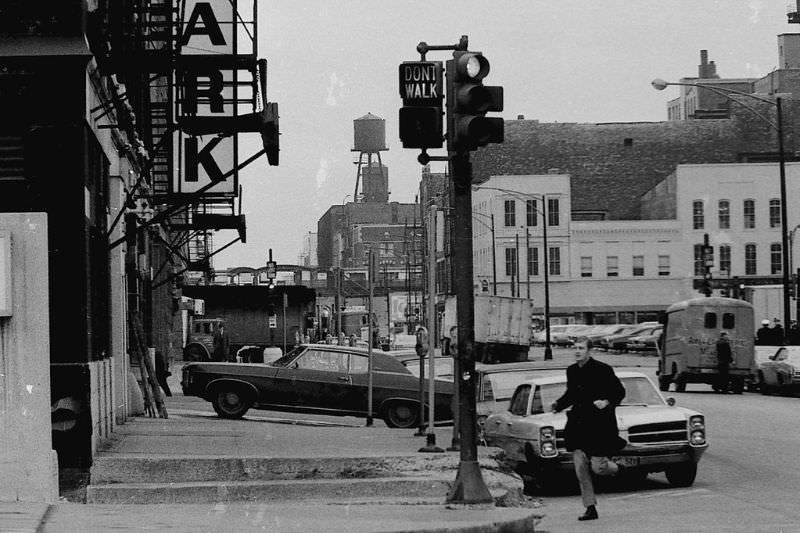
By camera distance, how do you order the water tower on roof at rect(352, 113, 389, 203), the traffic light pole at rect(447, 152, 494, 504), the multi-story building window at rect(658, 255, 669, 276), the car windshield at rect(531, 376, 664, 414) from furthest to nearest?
the water tower on roof at rect(352, 113, 389, 203)
the multi-story building window at rect(658, 255, 669, 276)
the car windshield at rect(531, 376, 664, 414)
the traffic light pole at rect(447, 152, 494, 504)

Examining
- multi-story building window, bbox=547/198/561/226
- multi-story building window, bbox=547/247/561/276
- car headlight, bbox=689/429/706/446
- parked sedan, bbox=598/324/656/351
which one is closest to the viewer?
car headlight, bbox=689/429/706/446

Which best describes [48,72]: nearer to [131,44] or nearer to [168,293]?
[131,44]

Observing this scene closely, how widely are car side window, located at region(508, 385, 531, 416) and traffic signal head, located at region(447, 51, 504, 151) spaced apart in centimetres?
500

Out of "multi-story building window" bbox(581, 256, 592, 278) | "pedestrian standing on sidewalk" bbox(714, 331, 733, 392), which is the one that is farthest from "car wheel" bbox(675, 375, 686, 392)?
"multi-story building window" bbox(581, 256, 592, 278)

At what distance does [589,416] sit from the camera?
1372cm

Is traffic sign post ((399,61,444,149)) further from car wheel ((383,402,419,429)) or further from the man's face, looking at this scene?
car wheel ((383,402,419,429))

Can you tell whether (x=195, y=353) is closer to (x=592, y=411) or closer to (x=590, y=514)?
(x=592, y=411)

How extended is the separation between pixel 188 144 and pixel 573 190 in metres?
86.5

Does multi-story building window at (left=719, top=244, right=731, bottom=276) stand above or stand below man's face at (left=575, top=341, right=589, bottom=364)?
above

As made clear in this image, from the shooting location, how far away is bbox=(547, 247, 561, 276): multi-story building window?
98938mm

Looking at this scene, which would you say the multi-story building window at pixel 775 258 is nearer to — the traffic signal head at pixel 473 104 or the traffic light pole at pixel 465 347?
the traffic light pole at pixel 465 347

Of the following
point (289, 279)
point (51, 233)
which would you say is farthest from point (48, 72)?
point (289, 279)

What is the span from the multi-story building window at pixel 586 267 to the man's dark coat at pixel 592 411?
86.2 m

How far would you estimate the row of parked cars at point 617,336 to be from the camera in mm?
73000
